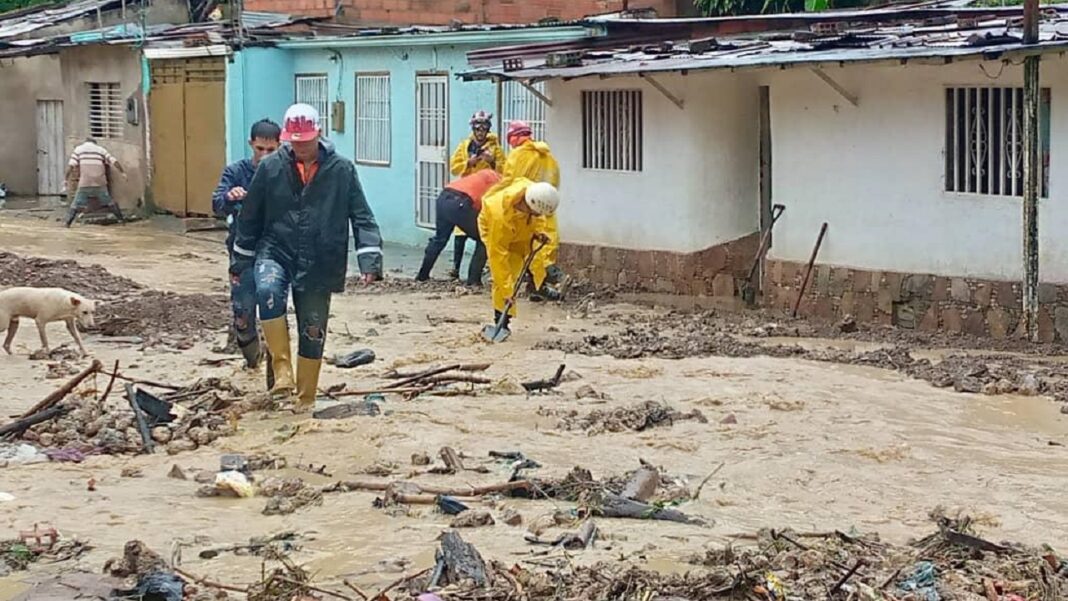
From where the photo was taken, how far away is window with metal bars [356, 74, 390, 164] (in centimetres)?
2083

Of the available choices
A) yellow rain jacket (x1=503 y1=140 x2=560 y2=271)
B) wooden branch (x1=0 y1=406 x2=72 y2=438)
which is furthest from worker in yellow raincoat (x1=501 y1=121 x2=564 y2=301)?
wooden branch (x1=0 y1=406 x2=72 y2=438)

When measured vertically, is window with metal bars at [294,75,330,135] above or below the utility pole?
above

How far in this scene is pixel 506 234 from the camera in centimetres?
1234

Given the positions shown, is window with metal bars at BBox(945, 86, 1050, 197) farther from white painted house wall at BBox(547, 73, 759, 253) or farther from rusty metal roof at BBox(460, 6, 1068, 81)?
white painted house wall at BBox(547, 73, 759, 253)

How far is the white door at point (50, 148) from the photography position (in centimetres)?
2888

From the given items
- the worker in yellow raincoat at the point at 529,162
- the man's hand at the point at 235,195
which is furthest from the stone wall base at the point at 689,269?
the man's hand at the point at 235,195

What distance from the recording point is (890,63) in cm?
1251

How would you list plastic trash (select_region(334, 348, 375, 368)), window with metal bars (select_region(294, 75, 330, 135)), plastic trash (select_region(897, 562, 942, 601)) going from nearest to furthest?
plastic trash (select_region(897, 562, 942, 601))
plastic trash (select_region(334, 348, 375, 368))
window with metal bars (select_region(294, 75, 330, 135))

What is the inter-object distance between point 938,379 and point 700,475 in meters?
3.29

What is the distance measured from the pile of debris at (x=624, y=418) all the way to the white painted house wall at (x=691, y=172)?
230 inches

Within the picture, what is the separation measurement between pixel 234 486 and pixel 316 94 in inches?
607

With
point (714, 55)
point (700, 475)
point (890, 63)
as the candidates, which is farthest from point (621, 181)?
point (700, 475)

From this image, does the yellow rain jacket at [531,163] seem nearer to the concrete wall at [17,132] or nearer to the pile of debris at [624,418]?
the pile of debris at [624,418]

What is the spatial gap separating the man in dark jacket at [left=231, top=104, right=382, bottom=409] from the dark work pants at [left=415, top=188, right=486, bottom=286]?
5.76 m
